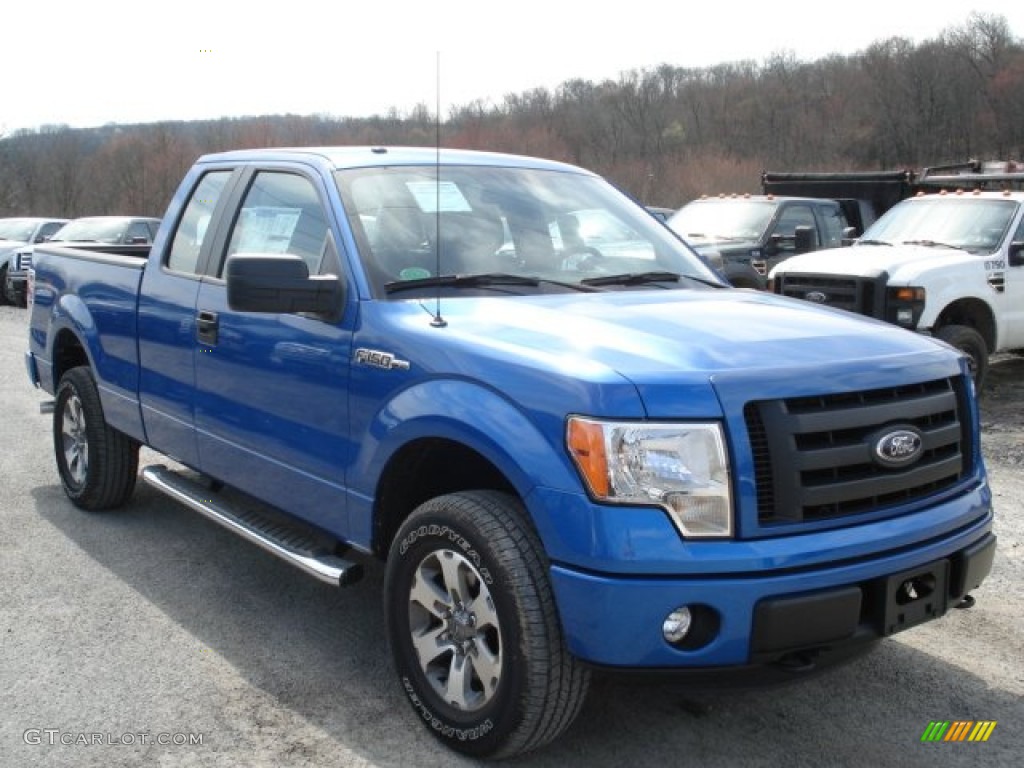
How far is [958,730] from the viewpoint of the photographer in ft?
11.4

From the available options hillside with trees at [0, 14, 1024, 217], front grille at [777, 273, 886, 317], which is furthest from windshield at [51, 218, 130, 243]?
hillside with trees at [0, 14, 1024, 217]

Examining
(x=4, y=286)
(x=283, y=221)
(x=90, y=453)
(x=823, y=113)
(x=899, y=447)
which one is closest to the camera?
(x=899, y=447)

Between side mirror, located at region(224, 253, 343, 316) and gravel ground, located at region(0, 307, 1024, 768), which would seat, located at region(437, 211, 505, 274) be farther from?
gravel ground, located at region(0, 307, 1024, 768)

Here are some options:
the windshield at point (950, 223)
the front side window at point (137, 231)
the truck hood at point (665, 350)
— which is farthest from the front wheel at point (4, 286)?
the truck hood at point (665, 350)

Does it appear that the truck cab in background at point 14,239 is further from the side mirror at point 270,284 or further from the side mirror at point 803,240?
the side mirror at point 270,284

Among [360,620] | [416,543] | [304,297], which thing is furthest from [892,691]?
[304,297]

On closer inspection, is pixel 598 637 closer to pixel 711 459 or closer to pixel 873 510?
pixel 711 459

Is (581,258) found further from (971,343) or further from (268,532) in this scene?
(971,343)

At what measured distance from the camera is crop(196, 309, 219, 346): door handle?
4.44 m

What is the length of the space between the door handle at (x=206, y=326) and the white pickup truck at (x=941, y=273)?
596 cm

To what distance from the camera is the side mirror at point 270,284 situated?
3.51 metres

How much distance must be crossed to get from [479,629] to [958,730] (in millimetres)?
1668

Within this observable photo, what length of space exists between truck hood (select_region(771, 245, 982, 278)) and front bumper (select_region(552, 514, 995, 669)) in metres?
6.40

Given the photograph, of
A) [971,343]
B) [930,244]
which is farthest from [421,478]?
[930,244]
